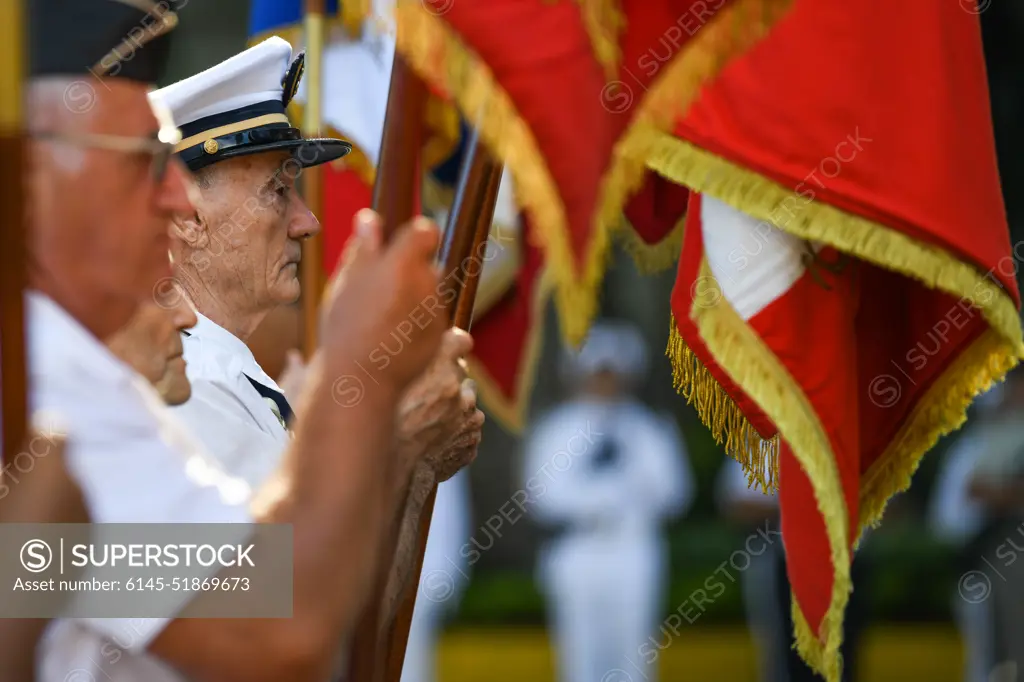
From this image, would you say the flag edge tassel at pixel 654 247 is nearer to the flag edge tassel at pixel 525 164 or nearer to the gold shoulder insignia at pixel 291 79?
the gold shoulder insignia at pixel 291 79

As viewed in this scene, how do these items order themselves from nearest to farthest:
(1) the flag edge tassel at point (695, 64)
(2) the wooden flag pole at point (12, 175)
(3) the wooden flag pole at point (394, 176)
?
(2) the wooden flag pole at point (12, 175) < (3) the wooden flag pole at point (394, 176) < (1) the flag edge tassel at point (695, 64)

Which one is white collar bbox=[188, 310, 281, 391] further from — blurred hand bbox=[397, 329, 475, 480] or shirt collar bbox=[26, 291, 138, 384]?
shirt collar bbox=[26, 291, 138, 384]

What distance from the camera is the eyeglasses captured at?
47.5 inches

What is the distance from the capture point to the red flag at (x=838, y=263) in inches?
83.9

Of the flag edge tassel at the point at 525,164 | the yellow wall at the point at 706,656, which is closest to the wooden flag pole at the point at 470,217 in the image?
the flag edge tassel at the point at 525,164

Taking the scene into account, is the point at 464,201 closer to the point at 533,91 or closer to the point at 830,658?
the point at 533,91

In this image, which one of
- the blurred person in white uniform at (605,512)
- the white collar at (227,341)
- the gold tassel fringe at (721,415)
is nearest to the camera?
the white collar at (227,341)

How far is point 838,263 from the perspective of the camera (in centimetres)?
240

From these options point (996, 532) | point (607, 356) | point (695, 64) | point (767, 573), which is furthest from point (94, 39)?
point (607, 356)

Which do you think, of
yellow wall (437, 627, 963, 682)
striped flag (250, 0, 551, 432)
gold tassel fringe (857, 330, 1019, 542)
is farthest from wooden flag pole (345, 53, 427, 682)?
yellow wall (437, 627, 963, 682)

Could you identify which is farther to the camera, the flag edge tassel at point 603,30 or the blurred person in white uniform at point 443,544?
the blurred person in white uniform at point 443,544

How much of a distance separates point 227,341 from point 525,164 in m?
0.75

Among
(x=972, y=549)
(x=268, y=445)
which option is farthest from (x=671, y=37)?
(x=972, y=549)

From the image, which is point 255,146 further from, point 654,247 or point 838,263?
point 838,263
